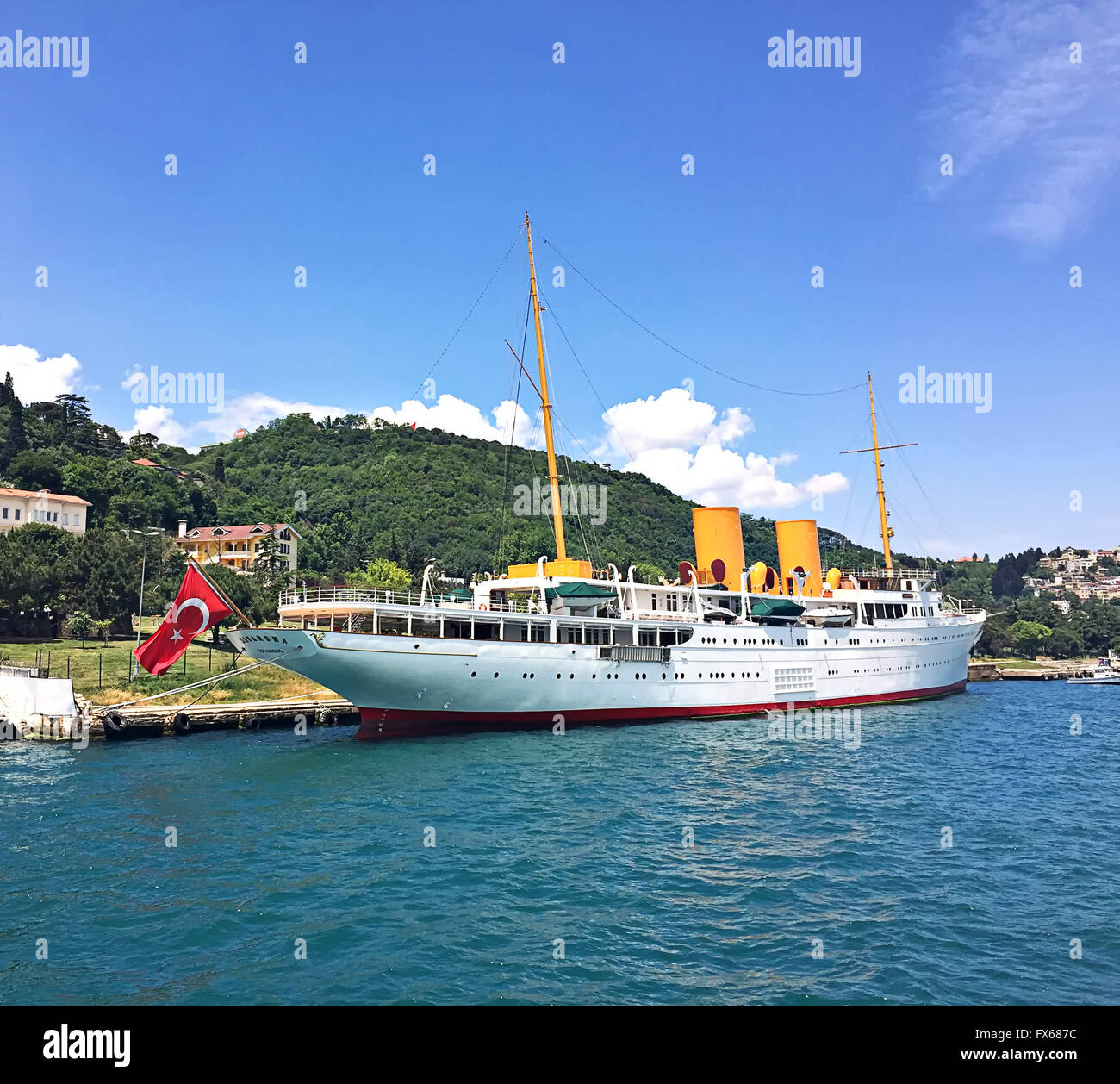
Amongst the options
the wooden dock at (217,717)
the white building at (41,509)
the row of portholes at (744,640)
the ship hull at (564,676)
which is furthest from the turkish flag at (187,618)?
the white building at (41,509)

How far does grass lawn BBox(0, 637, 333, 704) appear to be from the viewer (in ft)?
129

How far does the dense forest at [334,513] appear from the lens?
54.8 metres

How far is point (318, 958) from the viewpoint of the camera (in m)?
12.0

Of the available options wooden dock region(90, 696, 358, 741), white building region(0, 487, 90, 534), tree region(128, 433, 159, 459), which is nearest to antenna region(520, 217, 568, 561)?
wooden dock region(90, 696, 358, 741)

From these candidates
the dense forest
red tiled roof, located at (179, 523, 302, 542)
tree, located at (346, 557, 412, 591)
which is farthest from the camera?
red tiled roof, located at (179, 523, 302, 542)

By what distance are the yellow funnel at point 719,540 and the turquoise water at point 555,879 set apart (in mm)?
17711

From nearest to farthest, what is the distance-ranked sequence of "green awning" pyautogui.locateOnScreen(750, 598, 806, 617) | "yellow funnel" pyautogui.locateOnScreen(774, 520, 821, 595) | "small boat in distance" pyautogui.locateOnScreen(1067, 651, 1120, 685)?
1. "green awning" pyautogui.locateOnScreen(750, 598, 806, 617)
2. "yellow funnel" pyautogui.locateOnScreen(774, 520, 821, 595)
3. "small boat in distance" pyautogui.locateOnScreen(1067, 651, 1120, 685)

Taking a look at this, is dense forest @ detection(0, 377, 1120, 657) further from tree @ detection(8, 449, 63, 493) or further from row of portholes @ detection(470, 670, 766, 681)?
row of portholes @ detection(470, 670, 766, 681)

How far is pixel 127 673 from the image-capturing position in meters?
42.3

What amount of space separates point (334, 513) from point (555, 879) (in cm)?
10888

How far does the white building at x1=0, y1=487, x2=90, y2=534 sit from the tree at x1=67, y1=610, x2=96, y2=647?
1975cm

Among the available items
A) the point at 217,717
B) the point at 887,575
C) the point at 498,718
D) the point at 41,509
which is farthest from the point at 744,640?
the point at 41,509
